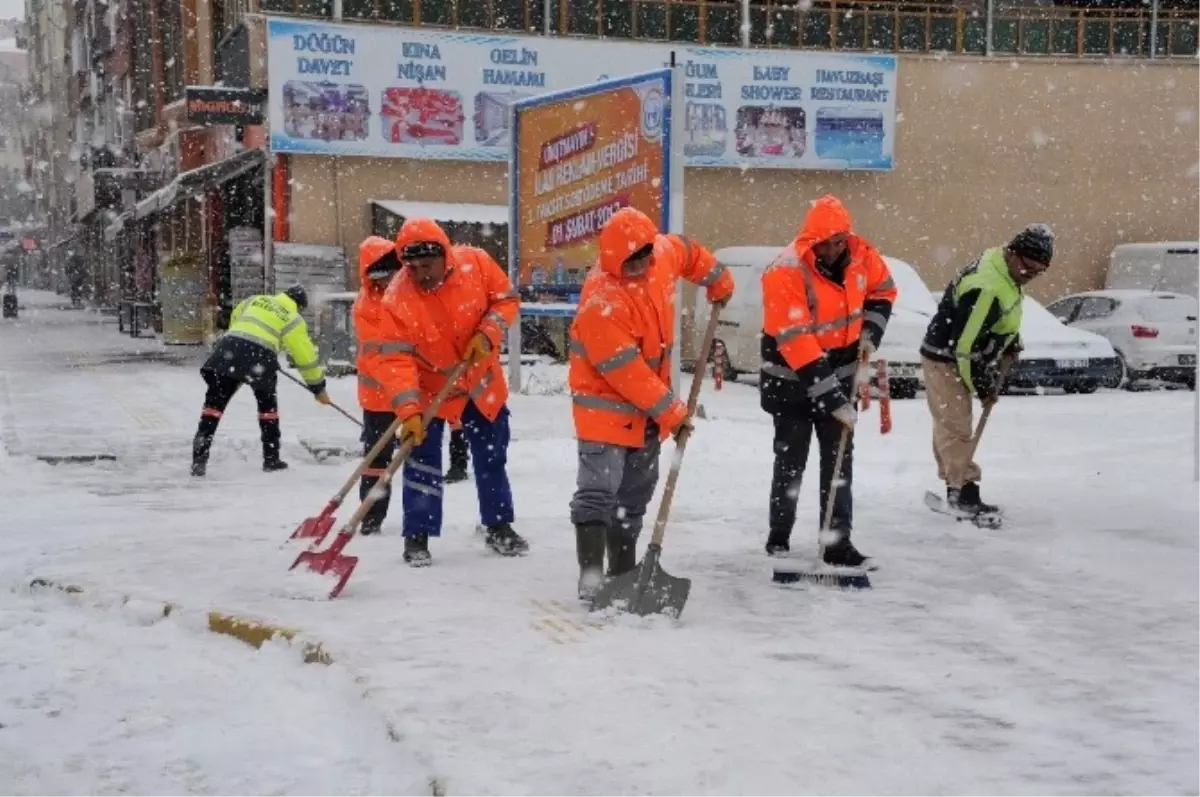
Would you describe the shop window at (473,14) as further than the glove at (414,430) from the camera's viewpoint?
Yes

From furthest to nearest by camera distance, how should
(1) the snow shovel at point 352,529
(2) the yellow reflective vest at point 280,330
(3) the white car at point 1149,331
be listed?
(3) the white car at point 1149,331
(2) the yellow reflective vest at point 280,330
(1) the snow shovel at point 352,529

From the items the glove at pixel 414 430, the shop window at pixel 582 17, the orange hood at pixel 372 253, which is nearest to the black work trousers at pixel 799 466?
the glove at pixel 414 430

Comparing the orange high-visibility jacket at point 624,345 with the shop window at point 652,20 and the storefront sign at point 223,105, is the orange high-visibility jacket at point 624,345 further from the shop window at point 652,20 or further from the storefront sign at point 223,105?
the shop window at point 652,20

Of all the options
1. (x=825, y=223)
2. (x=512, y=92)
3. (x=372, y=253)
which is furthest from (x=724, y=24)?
(x=825, y=223)

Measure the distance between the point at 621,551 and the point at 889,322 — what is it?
407 inches

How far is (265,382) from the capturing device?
10.0 metres

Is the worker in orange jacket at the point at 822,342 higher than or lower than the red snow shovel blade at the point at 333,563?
higher

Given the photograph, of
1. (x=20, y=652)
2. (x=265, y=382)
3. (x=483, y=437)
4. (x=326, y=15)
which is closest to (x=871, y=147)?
(x=326, y=15)

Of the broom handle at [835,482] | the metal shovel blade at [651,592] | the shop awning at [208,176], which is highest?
the shop awning at [208,176]

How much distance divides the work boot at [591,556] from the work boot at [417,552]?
3.57 feet

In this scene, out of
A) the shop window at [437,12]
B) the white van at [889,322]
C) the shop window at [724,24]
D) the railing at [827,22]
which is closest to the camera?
the white van at [889,322]

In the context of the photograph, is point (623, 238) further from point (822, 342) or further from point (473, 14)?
point (473, 14)

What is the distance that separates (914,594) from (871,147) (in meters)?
19.4

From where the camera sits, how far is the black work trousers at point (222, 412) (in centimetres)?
1002
